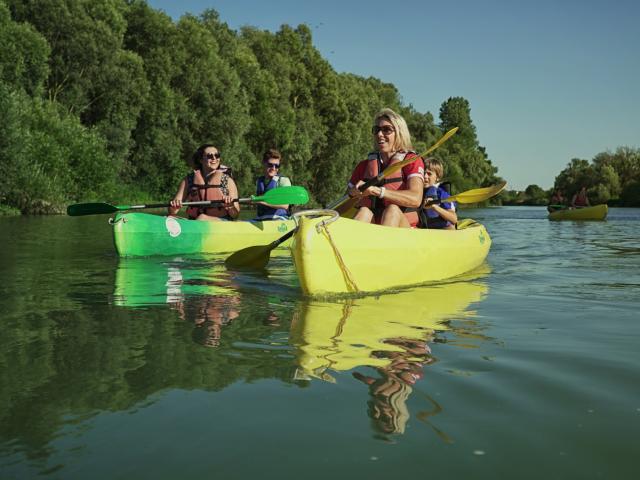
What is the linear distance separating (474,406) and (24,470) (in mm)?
1321

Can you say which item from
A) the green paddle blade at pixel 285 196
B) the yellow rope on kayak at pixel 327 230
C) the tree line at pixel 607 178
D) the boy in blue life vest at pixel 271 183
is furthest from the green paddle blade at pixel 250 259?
the tree line at pixel 607 178

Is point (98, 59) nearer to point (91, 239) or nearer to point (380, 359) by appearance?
point (91, 239)

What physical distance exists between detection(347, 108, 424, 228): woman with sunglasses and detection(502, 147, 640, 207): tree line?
164 feet

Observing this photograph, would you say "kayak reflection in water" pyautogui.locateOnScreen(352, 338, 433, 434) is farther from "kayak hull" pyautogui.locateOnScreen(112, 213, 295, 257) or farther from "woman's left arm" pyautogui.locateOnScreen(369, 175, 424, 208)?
"kayak hull" pyautogui.locateOnScreen(112, 213, 295, 257)

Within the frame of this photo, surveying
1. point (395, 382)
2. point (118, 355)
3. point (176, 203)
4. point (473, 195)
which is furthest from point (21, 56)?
point (395, 382)

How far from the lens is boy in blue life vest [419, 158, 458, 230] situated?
7.08m

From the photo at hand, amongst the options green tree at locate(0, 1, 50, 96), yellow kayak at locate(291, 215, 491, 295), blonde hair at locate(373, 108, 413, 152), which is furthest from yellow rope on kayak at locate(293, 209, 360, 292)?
green tree at locate(0, 1, 50, 96)

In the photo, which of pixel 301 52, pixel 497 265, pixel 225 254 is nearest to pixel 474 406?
pixel 497 265

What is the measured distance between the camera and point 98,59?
2408 cm

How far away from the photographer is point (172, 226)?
7.84 metres

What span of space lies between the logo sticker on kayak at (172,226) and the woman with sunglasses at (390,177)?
296cm

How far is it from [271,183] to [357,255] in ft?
15.5

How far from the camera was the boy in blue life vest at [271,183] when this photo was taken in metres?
8.96

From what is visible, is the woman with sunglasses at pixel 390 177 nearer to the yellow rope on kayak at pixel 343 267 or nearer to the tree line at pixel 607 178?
the yellow rope on kayak at pixel 343 267
